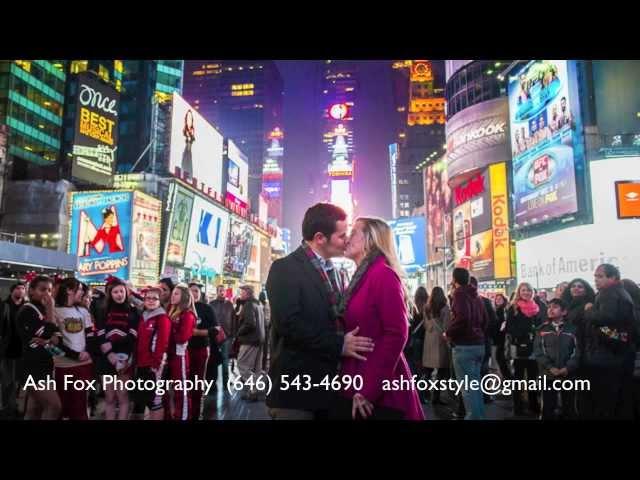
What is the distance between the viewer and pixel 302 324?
98.4 inches

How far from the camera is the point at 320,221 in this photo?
270cm

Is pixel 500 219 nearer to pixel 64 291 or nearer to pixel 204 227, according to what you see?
pixel 204 227

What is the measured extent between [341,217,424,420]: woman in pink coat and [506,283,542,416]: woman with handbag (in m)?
4.83

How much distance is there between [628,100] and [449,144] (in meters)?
19.5

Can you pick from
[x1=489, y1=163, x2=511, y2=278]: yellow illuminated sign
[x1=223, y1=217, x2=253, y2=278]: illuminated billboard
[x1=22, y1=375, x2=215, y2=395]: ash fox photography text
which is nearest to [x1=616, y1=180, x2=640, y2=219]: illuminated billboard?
[x1=489, y1=163, x2=511, y2=278]: yellow illuminated sign

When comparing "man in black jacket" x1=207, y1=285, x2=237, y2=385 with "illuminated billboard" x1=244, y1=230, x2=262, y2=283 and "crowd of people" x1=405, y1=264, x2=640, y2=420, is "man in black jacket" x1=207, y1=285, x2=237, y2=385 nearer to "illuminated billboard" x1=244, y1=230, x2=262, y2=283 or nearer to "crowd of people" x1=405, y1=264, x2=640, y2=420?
"crowd of people" x1=405, y1=264, x2=640, y2=420

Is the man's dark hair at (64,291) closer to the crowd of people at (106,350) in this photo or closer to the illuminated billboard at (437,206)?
the crowd of people at (106,350)

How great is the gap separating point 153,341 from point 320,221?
11.1 feet

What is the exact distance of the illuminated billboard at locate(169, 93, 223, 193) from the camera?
1235 inches

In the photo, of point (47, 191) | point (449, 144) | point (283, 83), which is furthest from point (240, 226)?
point (283, 83)

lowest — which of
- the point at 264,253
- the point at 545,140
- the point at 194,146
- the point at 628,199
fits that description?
the point at 628,199

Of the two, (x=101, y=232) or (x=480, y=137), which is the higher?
(x=480, y=137)

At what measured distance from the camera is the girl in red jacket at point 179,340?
5582 mm

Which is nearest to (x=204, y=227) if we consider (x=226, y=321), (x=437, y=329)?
(x=226, y=321)
